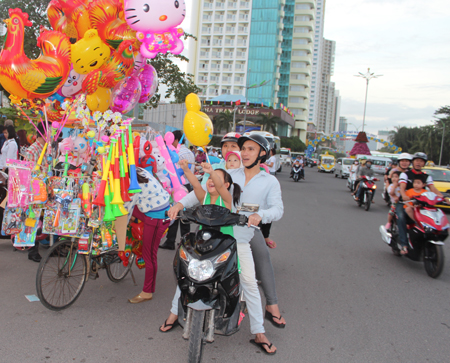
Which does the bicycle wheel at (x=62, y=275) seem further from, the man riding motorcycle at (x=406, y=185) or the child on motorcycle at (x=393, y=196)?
the child on motorcycle at (x=393, y=196)

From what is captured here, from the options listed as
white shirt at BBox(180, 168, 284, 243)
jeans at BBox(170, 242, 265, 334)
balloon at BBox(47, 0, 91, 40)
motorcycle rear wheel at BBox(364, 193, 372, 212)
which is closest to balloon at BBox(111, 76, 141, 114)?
balloon at BBox(47, 0, 91, 40)

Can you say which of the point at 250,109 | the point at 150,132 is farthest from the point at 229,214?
the point at 250,109

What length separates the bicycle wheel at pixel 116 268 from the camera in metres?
4.36

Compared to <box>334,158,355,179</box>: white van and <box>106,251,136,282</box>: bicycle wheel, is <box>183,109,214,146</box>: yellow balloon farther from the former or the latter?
<box>334,158,355,179</box>: white van

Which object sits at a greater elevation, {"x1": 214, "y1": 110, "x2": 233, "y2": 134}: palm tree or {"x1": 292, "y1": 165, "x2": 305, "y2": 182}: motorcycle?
{"x1": 214, "y1": 110, "x2": 233, "y2": 134}: palm tree

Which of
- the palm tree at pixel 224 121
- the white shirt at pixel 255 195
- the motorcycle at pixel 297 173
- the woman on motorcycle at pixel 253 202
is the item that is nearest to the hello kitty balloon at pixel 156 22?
the woman on motorcycle at pixel 253 202

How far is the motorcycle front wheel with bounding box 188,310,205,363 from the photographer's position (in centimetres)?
273

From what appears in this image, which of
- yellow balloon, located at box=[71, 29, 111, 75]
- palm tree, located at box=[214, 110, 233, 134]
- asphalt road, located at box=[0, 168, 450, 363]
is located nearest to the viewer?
asphalt road, located at box=[0, 168, 450, 363]

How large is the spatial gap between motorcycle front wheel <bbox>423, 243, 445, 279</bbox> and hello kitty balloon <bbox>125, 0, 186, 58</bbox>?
449 centimetres

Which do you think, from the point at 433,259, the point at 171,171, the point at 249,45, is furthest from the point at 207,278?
the point at 249,45

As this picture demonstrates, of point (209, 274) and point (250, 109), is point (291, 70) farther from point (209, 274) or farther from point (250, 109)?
point (209, 274)

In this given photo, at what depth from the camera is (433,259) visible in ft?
18.4

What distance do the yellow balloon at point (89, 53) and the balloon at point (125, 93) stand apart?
0.57m

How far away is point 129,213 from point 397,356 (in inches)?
109
